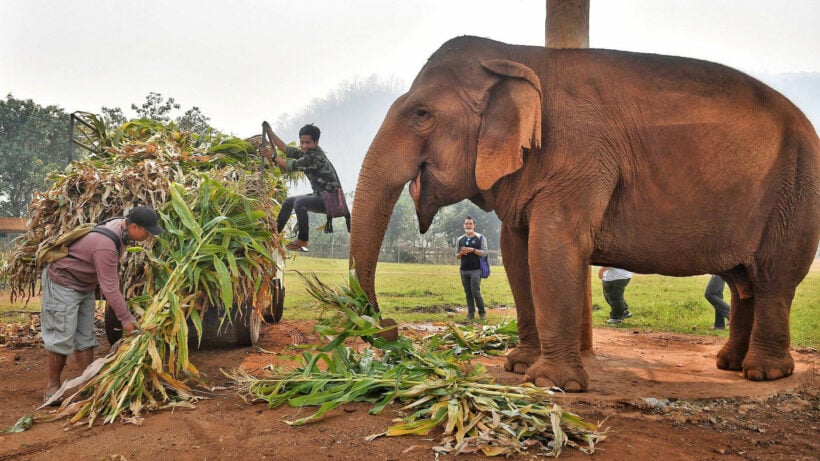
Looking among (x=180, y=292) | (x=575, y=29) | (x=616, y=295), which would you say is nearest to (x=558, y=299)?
(x=180, y=292)

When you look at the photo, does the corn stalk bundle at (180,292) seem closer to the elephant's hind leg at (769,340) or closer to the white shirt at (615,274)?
the elephant's hind leg at (769,340)

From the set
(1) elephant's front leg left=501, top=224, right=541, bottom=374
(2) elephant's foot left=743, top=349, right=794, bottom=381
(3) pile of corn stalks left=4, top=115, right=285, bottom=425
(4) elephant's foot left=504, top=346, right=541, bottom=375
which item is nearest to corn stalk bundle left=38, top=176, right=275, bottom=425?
(3) pile of corn stalks left=4, top=115, right=285, bottom=425

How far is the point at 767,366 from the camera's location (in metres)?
5.09

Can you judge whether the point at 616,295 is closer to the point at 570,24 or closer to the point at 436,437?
the point at 570,24

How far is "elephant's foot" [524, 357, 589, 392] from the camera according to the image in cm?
440

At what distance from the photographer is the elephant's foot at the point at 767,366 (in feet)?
16.6

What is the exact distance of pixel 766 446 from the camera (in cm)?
336

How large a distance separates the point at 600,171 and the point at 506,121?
83cm

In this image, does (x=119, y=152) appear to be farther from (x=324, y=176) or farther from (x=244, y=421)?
(x=244, y=421)

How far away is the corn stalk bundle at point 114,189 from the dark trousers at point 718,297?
6.27 metres

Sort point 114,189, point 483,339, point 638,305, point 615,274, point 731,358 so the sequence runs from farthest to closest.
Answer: point 638,305, point 615,274, point 483,339, point 731,358, point 114,189

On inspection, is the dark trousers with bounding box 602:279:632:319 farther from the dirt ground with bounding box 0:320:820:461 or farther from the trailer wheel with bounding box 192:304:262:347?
the trailer wheel with bounding box 192:304:262:347

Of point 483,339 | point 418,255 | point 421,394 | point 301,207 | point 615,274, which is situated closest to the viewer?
point 421,394

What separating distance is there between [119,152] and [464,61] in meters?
3.61
